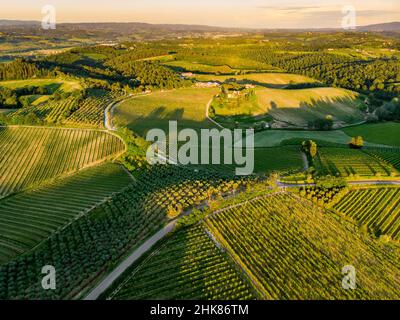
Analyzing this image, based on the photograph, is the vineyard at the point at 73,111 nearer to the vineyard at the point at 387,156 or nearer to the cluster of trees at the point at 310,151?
the cluster of trees at the point at 310,151

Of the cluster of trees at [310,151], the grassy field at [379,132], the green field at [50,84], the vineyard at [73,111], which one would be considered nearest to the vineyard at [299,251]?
the cluster of trees at [310,151]

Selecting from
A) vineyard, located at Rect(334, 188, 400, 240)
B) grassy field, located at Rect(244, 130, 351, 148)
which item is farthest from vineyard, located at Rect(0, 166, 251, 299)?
grassy field, located at Rect(244, 130, 351, 148)

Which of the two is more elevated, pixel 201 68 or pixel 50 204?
pixel 201 68

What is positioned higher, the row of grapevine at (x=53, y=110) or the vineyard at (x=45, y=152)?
the row of grapevine at (x=53, y=110)

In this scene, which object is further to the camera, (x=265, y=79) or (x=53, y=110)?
(x=265, y=79)

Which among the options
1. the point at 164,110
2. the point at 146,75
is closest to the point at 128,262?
the point at 164,110

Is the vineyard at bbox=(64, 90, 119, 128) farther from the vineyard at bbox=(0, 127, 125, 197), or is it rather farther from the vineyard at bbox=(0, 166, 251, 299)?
the vineyard at bbox=(0, 166, 251, 299)

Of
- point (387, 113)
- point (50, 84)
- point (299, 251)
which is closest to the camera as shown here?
point (299, 251)

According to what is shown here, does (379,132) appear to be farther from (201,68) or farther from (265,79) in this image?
(201,68)
